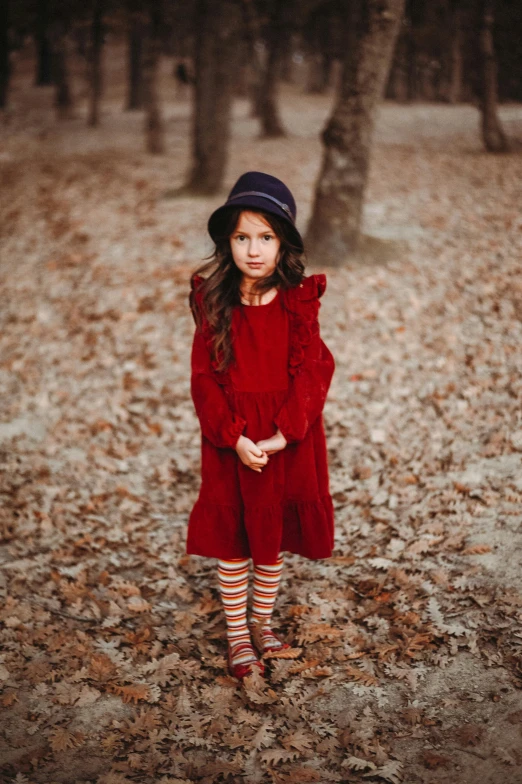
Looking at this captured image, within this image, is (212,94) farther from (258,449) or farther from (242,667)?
(242,667)

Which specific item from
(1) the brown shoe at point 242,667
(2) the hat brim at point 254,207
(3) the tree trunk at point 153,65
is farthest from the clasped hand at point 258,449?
(3) the tree trunk at point 153,65

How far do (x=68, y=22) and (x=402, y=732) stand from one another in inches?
692

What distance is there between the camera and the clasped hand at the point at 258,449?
2684 mm

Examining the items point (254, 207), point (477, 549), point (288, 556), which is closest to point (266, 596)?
point (288, 556)

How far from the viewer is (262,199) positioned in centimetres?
258

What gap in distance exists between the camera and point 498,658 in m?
3.08

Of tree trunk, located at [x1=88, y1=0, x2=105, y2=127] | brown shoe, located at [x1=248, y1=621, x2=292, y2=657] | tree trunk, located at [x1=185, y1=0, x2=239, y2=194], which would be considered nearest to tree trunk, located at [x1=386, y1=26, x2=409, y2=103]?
tree trunk, located at [x1=185, y1=0, x2=239, y2=194]

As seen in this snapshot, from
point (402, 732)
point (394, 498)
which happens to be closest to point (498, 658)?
point (402, 732)

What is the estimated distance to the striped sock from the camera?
121 inches

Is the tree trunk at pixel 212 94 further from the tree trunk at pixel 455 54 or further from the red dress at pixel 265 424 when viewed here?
the red dress at pixel 265 424

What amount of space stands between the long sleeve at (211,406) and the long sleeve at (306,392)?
8.1 inches

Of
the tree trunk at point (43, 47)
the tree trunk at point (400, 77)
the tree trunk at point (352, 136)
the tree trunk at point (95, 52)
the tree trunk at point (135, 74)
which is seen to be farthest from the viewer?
the tree trunk at point (135, 74)

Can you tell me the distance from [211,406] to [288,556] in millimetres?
1863

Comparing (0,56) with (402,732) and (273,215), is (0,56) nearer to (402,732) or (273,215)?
(273,215)
